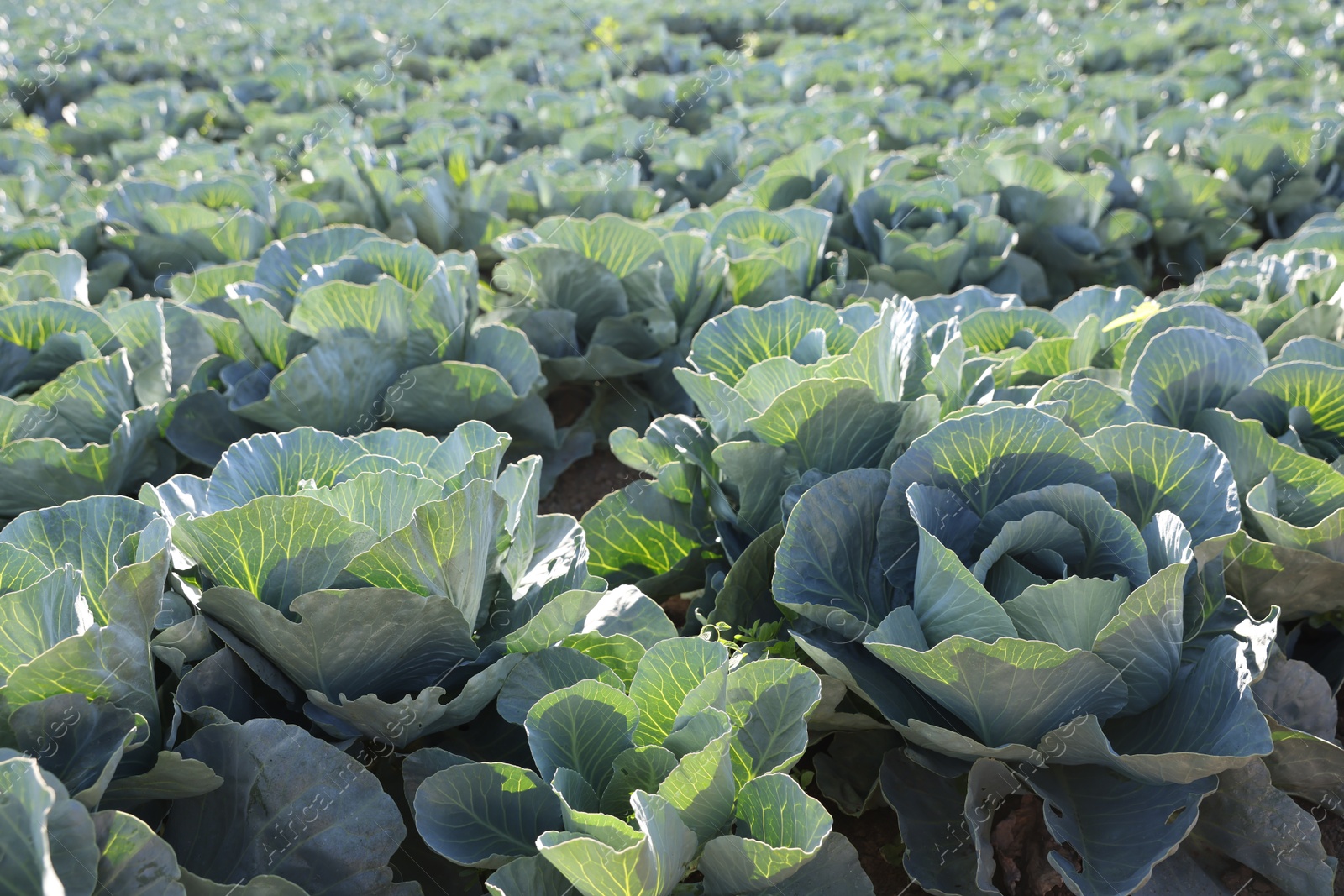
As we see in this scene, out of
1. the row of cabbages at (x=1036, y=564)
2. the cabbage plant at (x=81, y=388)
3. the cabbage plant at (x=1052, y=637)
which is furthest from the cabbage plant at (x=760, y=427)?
the cabbage plant at (x=81, y=388)

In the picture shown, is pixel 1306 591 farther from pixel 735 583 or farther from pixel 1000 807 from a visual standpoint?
pixel 735 583

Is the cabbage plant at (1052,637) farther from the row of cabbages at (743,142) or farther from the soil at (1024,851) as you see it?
the row of cabbages at (743,142)

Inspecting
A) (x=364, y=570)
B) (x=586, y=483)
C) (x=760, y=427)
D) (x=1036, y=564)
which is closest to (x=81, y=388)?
(x=364, y=570)

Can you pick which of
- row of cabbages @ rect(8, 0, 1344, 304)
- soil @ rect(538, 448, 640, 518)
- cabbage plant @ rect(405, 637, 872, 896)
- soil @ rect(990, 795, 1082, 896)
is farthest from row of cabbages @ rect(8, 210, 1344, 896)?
row of cabbages @ rect(8, 0, 1344, 304)

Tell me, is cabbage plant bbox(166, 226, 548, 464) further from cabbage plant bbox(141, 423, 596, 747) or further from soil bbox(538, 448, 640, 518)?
cabbage plant bbox(141, 423, 596, 747)

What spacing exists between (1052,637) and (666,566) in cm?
100

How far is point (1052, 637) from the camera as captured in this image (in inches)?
70.6

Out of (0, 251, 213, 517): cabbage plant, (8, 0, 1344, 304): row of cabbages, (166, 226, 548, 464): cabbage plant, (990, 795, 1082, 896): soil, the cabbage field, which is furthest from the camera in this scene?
(8, 0, 1344, 304): row of cabbages

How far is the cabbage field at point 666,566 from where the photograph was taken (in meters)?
1.58

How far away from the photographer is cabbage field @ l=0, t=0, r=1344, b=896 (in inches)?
62.4

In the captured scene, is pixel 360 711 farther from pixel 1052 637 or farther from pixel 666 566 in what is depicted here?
pixel 1052 637

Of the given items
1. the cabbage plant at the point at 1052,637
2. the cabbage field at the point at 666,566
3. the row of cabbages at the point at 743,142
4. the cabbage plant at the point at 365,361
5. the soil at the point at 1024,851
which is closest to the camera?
the cabbage field at the point at 666,566

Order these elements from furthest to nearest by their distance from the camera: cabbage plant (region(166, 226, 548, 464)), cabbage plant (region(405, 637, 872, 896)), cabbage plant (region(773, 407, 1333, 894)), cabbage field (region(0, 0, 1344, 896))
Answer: cabbage plant (region(166, 226, 548, 464)) → cabbage plant (region(773, 407, 1333, 894)) → cabbage field (region(0, 0, 1344, 896)) → cabbage plant (region(405, 637, 872, 896))

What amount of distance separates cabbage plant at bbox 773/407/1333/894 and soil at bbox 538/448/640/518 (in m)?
1.58
